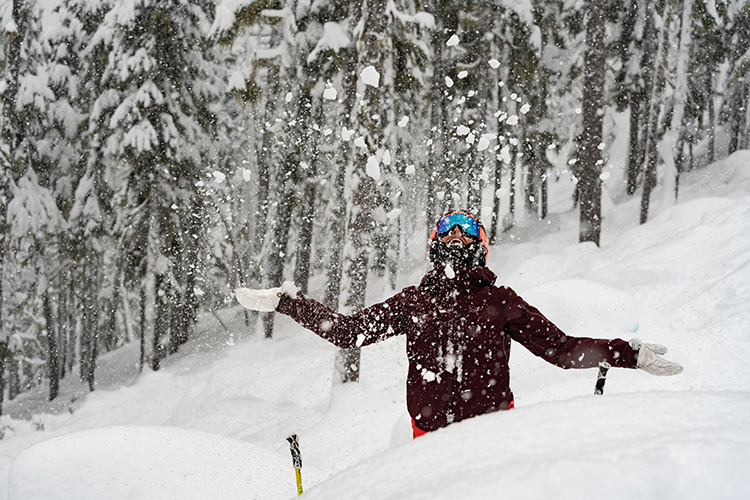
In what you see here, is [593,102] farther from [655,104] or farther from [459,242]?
[459,242]

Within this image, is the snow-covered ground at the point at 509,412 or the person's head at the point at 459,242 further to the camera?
the person's head at the point at 459,242

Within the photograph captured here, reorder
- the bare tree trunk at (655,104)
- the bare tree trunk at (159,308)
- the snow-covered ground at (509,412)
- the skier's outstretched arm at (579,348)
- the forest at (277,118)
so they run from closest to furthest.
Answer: the snow-covered ground at (509,412)
the skier's outstretched arm at (579,348)
the forest at (277,118)
the bare tree trunk at (655,104)
the bare tree trunk at (159,308)

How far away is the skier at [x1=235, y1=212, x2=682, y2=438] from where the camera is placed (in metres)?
2.60

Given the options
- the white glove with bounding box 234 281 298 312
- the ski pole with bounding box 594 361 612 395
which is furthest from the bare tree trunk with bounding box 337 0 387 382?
the ski pole with bounding box 594 361 612 395

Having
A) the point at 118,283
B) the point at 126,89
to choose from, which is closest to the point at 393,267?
the point at 118,283

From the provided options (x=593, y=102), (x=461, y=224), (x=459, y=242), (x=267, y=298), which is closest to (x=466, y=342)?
(x=459, y=242)

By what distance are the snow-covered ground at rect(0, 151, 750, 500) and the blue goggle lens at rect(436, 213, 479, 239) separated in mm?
1011

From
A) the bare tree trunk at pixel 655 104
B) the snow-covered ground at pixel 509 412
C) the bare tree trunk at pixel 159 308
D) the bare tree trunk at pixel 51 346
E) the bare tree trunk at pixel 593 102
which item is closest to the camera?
the snow-covered ground at pixel 509 412

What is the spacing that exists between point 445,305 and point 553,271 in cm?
1192

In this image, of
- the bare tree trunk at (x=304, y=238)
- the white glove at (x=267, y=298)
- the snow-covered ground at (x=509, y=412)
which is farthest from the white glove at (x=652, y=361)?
the bare tree trunk at (x=304, y=238)

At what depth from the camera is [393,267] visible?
67.7 ft

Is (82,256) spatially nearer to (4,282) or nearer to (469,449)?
(4,282)

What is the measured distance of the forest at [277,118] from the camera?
10.6m

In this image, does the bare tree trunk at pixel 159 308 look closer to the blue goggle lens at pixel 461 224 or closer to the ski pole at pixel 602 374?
the blue goggle lens at pixel 461 224
